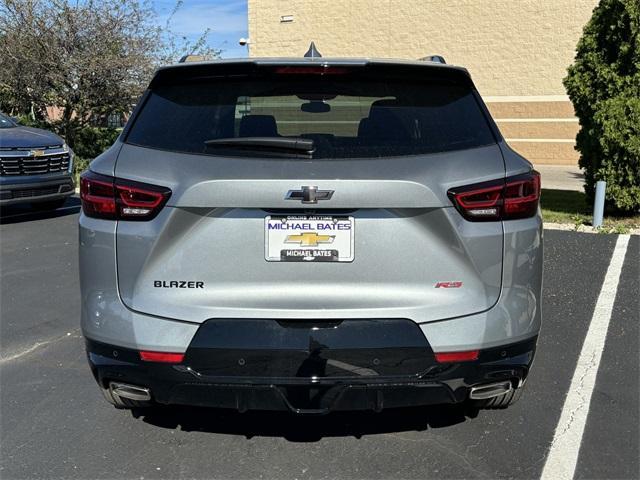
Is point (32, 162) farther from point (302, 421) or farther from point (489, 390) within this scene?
point (489, 390)

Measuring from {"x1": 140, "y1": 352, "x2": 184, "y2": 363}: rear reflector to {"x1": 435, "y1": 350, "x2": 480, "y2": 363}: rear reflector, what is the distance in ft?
3.43

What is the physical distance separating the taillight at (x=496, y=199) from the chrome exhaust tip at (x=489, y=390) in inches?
28.7

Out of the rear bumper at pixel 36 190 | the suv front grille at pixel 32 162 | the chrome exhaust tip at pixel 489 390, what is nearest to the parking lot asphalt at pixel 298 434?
the chrome exhaust tip at pixel 489 390

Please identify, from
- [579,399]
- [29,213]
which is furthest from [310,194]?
[29,213]

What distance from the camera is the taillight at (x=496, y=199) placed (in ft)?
8.57

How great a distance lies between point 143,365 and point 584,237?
283 inches

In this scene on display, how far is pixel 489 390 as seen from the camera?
2.85m

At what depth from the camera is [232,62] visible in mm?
2852

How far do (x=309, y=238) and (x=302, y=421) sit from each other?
1380 mm

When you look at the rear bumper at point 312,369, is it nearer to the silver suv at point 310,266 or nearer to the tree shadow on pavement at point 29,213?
the silver suv at point 310,266

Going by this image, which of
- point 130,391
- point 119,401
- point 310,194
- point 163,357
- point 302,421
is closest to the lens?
point 310,194

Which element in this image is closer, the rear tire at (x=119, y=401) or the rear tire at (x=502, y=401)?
the rear tire at (x=119, y=401)

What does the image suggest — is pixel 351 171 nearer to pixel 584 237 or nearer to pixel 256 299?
pixel 256 299

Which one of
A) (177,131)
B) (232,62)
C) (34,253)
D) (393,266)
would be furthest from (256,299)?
(34,253)
